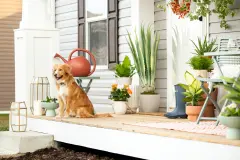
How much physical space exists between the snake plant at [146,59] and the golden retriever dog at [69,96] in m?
1.22

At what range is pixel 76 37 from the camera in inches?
446

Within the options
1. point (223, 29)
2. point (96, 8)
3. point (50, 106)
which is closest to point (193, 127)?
point (223, 29)

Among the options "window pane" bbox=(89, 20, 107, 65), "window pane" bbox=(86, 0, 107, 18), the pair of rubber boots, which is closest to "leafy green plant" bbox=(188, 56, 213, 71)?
the pair of rubber boots

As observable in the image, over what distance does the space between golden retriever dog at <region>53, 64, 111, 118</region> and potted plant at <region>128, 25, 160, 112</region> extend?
3.57 feet

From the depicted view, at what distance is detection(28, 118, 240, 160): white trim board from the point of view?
5172 millimetres

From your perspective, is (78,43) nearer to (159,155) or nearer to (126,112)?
(126,112)

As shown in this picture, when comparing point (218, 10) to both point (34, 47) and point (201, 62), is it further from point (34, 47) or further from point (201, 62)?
point (34, 47)

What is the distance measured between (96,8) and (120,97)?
255 centimetres

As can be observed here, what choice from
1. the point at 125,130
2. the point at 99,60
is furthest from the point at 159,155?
the point at 99,60

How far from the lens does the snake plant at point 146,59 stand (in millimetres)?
8969

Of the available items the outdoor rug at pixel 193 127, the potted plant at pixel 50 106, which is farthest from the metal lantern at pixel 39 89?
the outdoor rug at pixel 193 127

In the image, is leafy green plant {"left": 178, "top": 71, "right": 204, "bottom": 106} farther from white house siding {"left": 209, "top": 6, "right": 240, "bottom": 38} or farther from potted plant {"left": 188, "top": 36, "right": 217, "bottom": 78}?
white house siding {"left": 209, "top": 6, "right": 240, "bottom": 38}

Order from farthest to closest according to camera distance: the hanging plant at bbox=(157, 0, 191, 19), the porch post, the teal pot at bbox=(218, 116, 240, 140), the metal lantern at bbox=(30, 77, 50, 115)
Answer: the porch post, the metal lantern at bbox=(30, 77, 50, 115), the hanging plant at bbox=(157, 0, 191, 19), the teal pot at bbox=(218, 116, 240, 140)

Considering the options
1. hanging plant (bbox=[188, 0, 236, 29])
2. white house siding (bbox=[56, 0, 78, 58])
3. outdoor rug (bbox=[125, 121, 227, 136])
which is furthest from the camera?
white house siding (bbox=[56, 0, 78, 58])
